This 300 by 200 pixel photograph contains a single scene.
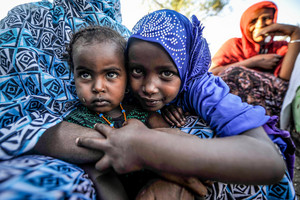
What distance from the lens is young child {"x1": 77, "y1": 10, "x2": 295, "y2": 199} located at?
2.10 feet

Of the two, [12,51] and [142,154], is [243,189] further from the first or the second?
[12,51]

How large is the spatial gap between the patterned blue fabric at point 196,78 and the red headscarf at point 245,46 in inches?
92.2

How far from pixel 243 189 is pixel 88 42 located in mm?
1469

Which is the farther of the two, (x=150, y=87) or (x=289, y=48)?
(x=289, y=48)

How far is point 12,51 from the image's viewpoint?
3.77ft

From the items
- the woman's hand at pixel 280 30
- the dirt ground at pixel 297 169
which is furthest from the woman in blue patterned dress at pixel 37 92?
the woman's hand at pixel 280 30

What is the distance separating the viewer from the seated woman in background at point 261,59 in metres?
2.23

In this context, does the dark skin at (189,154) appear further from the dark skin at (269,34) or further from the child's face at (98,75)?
the dark skin at (269,34)

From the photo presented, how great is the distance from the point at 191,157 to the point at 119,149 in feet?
1.01

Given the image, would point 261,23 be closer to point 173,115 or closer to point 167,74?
point 167,74

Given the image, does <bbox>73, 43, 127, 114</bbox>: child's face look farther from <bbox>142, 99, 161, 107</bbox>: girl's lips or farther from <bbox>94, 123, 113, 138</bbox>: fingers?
<bbox>94, 123, 113, 138</bbox>: fingers

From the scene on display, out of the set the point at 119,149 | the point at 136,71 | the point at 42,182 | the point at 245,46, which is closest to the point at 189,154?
the point at 119,149

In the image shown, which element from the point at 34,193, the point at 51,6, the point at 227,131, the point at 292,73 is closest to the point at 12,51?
the point at 51,6

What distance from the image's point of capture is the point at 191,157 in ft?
2.07
